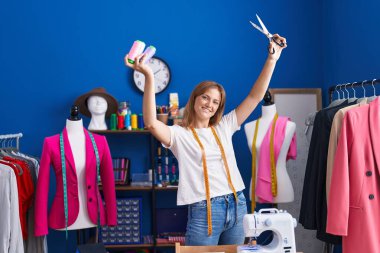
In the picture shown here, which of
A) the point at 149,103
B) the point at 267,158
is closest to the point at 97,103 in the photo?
the point at 267,158

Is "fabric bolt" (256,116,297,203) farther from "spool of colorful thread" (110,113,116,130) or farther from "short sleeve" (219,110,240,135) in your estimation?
"spool of colorful thread" (110,113,116,130)

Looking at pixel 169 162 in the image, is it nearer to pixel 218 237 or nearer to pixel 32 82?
pixel 32 82

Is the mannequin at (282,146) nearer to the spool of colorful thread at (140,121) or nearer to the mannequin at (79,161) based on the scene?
the spool of colorful thread at (140,121)

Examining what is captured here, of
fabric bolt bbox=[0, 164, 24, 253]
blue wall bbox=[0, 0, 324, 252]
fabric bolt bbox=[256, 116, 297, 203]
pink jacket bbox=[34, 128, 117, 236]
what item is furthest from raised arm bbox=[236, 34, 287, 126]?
blue wall bbox=[0, 0, 324, 252]

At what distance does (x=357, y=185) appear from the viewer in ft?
8.22

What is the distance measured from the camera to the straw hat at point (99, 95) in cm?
399

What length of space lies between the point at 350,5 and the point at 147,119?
2.65 meters

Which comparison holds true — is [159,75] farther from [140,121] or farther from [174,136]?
[174,136]

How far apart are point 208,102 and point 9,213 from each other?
1777mm

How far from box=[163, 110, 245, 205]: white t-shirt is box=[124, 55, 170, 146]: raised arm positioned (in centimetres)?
7

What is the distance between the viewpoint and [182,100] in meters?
4.47

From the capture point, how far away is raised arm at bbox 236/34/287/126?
7.58ft

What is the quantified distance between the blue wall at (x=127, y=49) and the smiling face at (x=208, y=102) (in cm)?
208

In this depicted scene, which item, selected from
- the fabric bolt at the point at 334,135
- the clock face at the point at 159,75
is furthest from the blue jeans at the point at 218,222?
the clock face at the point at 159,75
